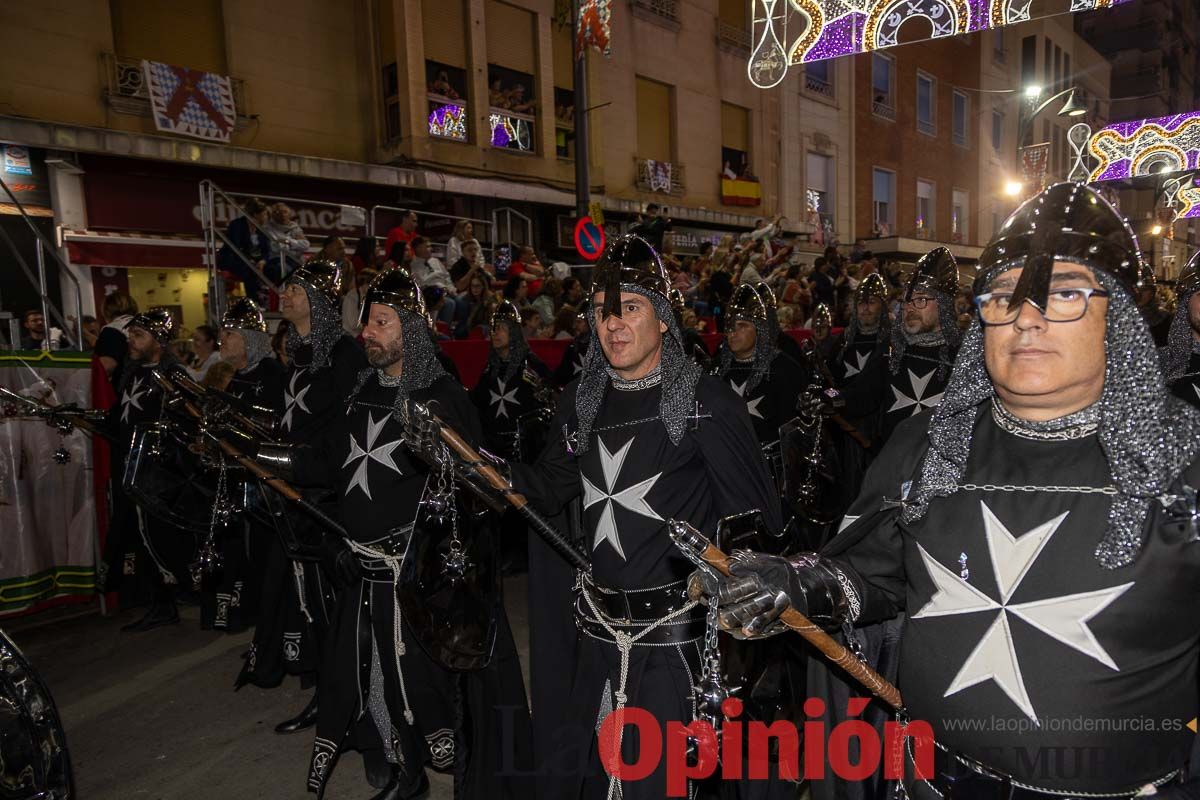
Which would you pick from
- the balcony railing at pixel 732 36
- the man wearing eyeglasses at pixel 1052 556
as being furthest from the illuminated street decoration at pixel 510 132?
the man wearing eyeglasses at pixel 1052 556

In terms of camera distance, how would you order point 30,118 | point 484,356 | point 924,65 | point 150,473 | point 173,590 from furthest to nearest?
point 924,65
point 30,118
point 484,356
point 173,590
point 150,473

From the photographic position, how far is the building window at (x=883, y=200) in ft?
75.8

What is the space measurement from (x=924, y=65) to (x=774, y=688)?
26428 mm

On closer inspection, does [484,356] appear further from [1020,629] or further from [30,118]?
[30,118]

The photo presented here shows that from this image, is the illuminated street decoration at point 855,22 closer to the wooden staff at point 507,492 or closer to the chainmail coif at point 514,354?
the chainmail coif at point 514,354

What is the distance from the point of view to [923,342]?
18.0 ft

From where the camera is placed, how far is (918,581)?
1.71 meters

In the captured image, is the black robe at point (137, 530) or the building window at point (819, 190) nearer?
the black robe at point (137, 530)

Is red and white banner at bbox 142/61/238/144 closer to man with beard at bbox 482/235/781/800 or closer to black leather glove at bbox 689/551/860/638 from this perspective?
man with beard at bbox 482/235/781/800

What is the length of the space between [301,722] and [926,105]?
1058 inches

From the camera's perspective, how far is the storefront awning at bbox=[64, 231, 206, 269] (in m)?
10.4

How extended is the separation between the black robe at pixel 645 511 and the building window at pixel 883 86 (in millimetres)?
23147

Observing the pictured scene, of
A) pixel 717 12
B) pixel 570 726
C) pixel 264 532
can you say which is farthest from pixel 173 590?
pixel 717 12

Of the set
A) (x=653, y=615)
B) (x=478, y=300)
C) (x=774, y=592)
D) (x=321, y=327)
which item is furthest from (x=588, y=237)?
(x=774, y=592)
